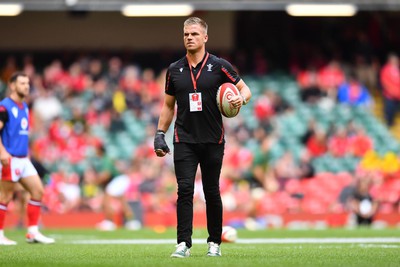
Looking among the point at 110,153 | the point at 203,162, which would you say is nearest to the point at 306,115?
the point at 110,153

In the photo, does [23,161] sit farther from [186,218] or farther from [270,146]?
[270,146]

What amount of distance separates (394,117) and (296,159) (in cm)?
386

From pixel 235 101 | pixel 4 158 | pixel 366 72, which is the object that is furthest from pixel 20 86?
pixel 366 72

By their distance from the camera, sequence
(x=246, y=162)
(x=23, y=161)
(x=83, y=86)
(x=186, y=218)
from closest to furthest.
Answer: (x=186, y=218)
(x=23, y=161)
(x=246, y=162)
(x=83, y=86)

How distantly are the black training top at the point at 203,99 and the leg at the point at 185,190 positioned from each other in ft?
0.50

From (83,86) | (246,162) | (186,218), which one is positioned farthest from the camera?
(83,86)

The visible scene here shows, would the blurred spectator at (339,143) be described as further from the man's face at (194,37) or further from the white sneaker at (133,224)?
the man's face at (194,37)

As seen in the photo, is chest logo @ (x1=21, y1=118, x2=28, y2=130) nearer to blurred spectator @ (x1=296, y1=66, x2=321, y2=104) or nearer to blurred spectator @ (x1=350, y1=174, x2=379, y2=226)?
blurred spectator @ (x1=350, y1=174, x2=379, y2=226)

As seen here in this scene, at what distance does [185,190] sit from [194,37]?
1525 mm

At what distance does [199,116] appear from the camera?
918 cm

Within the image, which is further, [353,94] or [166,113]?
[353,94]

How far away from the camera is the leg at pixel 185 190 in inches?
353

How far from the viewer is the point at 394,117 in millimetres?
25656

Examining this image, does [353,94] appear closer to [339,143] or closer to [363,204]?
[339,143]
